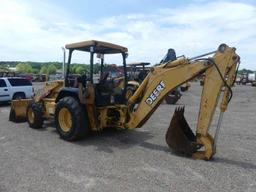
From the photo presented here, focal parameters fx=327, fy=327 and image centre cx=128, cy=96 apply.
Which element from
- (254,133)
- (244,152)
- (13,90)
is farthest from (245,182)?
(13,90)

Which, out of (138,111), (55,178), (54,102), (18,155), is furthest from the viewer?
(54,102)

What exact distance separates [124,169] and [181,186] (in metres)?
1.25

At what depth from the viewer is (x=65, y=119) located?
8617mm

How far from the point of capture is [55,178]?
5.60 m

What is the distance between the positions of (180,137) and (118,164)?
1473 millimetres

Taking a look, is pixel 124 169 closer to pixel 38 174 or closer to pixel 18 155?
pixel 38 174

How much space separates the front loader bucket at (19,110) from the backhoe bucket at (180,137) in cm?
598

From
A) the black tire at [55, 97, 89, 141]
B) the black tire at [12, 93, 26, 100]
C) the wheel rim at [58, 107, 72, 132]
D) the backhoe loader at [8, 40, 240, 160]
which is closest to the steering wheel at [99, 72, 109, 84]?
the backhoe loader at [8, 40, 240, 160]

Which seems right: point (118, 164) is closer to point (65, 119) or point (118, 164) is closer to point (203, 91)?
point (203, 91)

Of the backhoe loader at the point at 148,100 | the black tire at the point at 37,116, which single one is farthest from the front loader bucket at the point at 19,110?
the backhoe loader at the point at 148,100

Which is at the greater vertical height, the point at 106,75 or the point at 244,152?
the point at 106,75

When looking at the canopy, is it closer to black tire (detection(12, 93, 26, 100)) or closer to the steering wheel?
the steering wheel

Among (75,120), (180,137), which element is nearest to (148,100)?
(180,137)

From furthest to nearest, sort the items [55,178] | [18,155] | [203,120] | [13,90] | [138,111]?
[13,90] < [138,111] < [18,155] < [203,120] < [55,178]
